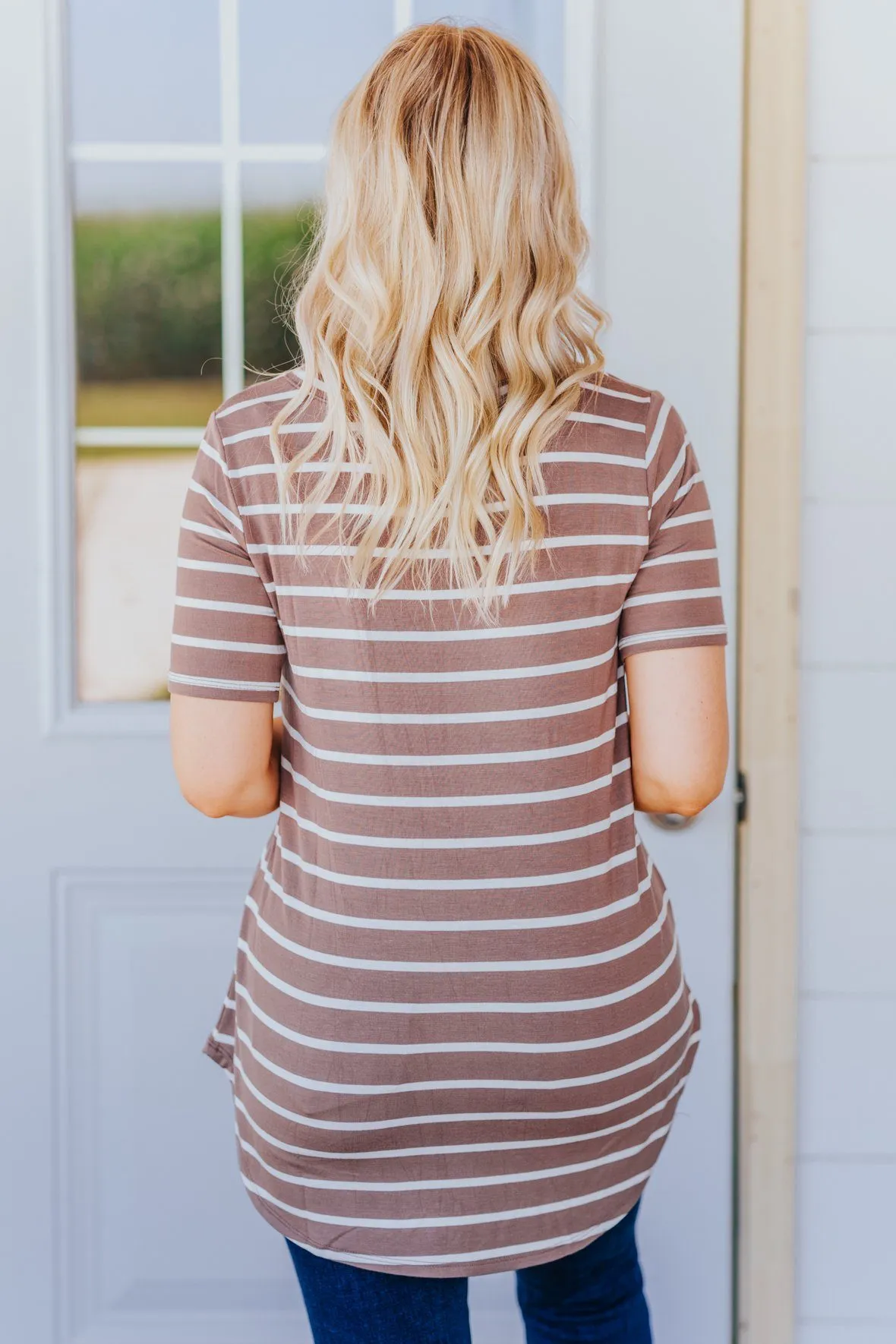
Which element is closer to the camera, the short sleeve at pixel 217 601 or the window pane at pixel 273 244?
the short sleeve at pixel 217 601

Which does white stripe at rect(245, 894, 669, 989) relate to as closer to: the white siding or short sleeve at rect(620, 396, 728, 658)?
short sleeve at rect(620, 396, 728, 658)

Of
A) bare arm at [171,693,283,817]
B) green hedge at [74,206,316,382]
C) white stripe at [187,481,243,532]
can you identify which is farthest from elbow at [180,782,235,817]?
green hedge at [74,206,316,382]

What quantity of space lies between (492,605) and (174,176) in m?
0.84

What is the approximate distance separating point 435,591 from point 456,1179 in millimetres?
443

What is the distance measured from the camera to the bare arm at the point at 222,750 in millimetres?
871

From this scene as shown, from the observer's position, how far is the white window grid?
4.32 feet

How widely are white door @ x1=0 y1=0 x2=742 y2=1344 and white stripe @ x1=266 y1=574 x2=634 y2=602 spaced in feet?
1.96

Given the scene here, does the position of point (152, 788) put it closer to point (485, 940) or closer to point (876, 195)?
point (485, 940)

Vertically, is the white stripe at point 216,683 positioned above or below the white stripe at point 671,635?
below

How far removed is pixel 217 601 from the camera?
2.78 ft

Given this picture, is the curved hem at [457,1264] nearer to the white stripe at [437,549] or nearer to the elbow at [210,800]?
the elbow at [210,800]

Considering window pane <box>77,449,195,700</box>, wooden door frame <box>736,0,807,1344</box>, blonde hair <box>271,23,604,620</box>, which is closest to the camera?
blonde hair <box>271,23,604,620</box>

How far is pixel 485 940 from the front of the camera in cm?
84

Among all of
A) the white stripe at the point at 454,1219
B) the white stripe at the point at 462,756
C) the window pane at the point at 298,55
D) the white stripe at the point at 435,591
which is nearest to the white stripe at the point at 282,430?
the white stripe at the point at 435,591
